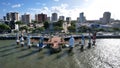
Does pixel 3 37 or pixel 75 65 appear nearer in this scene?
pixel 75 65

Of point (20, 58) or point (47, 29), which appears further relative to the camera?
Answer: point (47, 29)

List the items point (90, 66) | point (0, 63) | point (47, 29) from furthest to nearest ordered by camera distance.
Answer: point (47, 29)
point (0, 63)
point (90, 66)

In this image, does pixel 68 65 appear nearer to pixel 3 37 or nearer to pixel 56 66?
pixel 56 66

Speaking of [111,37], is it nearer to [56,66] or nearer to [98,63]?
[98,63]

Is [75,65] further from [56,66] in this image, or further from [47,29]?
[47,29]

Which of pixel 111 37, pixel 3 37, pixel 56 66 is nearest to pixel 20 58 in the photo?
pixel 56 66

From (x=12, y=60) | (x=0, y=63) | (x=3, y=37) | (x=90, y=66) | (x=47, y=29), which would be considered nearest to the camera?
(x=90, y=66)

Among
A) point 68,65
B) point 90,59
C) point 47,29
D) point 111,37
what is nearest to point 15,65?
point 68,65

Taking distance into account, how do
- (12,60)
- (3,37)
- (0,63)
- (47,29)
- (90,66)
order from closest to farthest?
(90,66) → (0,63) → (12,60) → (3,37) → (47,29)
